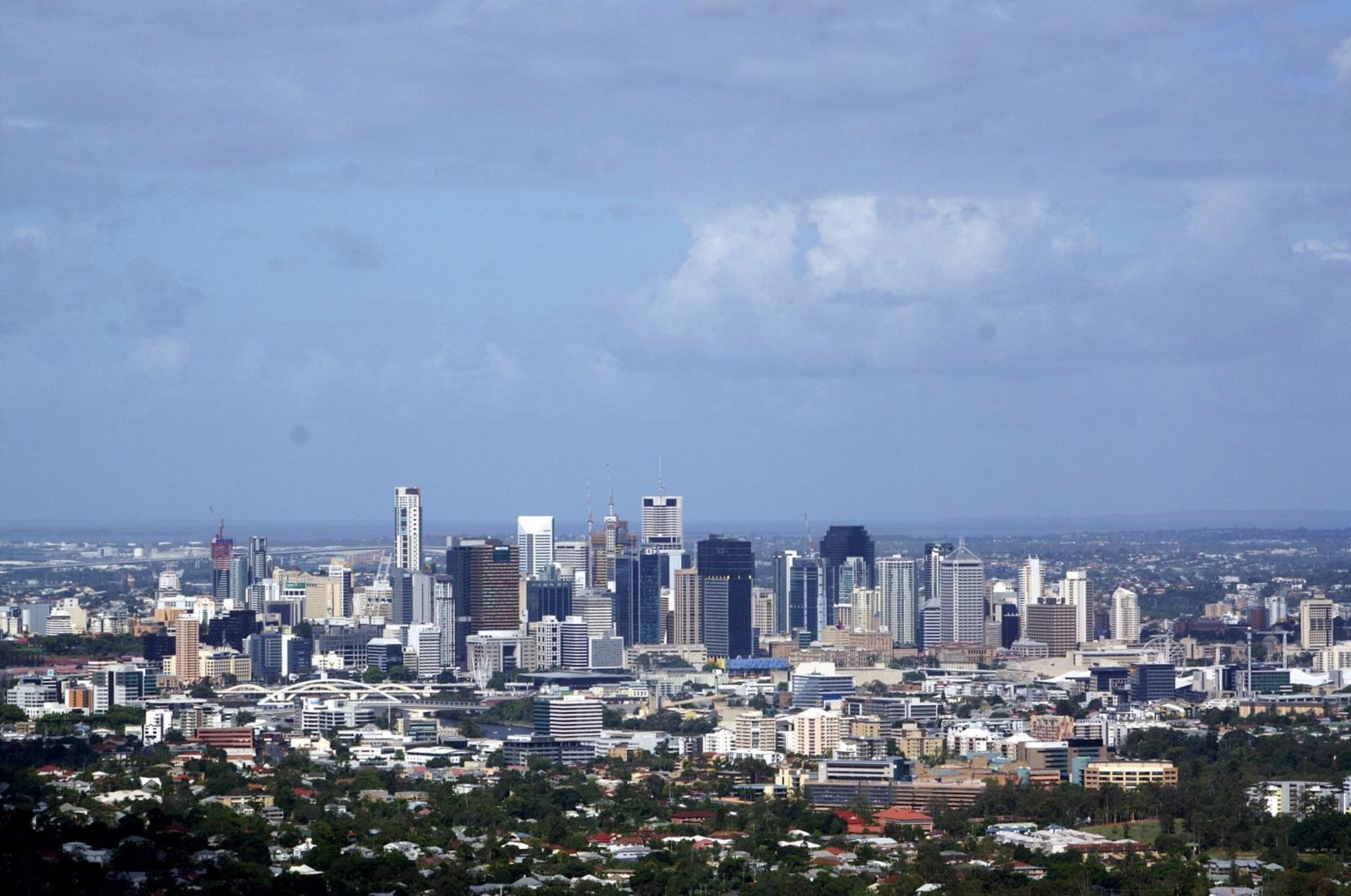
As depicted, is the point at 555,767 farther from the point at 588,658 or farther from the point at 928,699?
the point at 588,658

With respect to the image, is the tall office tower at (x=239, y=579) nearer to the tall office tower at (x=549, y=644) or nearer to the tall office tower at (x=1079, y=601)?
the tall office tower at (x=549, y=644)

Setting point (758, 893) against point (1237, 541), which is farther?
point (1237, 541)

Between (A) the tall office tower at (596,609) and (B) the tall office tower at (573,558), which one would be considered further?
(B) the tall office tower at (573,558)

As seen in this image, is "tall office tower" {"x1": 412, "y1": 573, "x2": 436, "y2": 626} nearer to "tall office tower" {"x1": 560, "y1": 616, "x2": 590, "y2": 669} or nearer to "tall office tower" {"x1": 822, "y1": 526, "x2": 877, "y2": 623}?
"tall office tower" {"x1": 560, "y1": 616, "x2": 590, "y2": 669}

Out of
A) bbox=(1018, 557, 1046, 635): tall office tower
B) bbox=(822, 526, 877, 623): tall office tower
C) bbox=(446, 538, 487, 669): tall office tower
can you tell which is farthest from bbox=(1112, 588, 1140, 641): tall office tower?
bbox=(446, 538, 487, 669): tall office tower

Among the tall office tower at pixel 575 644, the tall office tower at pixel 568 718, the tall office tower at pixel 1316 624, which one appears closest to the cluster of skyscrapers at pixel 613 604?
the tall office tower at pixel 575 644

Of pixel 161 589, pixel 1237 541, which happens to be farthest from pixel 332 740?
pixel 1237 541
